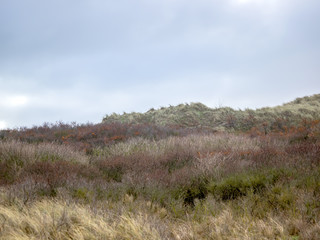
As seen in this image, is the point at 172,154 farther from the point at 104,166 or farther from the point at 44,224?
the point at 44,224

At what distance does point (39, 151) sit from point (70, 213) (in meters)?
5.72

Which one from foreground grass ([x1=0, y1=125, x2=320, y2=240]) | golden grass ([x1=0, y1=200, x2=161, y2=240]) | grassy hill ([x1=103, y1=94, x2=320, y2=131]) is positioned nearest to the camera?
golden grass ([x1=0, y1=200, x2=161, y2=240])

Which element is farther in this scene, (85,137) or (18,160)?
(85,137)

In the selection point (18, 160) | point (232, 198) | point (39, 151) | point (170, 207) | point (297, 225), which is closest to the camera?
point (297, 225)

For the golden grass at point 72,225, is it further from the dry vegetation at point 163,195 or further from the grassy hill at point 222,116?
the grassy hill at point 222,116

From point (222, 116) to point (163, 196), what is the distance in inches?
602

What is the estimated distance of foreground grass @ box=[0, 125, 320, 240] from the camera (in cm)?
469

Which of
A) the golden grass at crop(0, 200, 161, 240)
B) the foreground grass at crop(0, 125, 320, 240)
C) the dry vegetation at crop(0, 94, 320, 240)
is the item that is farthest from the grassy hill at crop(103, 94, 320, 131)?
the golden grass at crop(0, 200, 161, 240)

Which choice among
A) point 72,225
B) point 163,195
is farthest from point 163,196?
point 72,225

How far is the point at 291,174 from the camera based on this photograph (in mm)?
6824

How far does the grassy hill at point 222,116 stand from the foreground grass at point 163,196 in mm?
9640

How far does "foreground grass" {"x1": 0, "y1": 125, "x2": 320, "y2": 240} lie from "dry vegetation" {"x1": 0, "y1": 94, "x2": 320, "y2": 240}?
0.8 inches

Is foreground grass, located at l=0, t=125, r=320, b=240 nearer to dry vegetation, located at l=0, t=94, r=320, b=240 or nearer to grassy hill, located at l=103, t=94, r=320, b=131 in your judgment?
dry vegetation, located at l=0, t=94, r=320, b=240

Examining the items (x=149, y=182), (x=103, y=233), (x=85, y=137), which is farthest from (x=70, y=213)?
(x=85, y=137)
